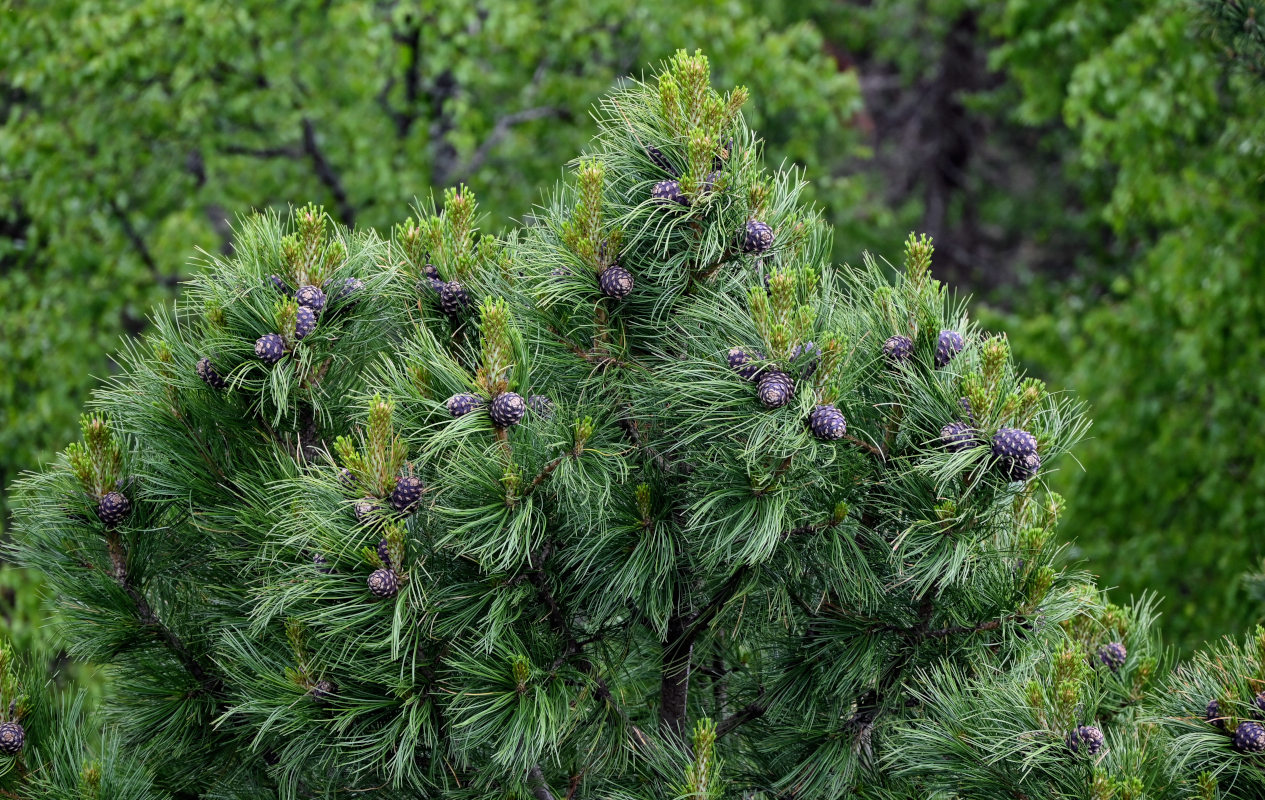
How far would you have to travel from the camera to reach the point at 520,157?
6.99 m

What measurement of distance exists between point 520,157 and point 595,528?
5.55 metres

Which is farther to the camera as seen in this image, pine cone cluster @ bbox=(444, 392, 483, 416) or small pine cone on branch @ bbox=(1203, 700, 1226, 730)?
small pine cone on branch @ bbox=(1203, 700, 1226, 730)

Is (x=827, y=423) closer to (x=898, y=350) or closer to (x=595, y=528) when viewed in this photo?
(x=898, y=350)

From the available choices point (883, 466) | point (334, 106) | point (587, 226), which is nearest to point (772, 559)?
point (883, 466)

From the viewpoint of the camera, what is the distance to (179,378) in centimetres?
193

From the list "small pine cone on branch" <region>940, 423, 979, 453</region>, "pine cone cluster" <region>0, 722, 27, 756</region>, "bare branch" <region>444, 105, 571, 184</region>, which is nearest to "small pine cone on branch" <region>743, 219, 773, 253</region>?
"small pine cone on branch" <region>940, 423, 979, 453</region>

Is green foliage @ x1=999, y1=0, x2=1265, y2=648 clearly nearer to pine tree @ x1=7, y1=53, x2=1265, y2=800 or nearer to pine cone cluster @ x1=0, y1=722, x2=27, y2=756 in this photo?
pine tree @ x1=7, y1=53, x2=1265, y2=800

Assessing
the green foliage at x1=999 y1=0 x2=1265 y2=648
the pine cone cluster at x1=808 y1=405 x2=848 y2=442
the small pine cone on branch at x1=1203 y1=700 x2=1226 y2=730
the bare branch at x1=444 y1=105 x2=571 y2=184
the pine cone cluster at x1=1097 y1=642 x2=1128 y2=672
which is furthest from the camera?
the bare branch at x1=444 y1=105 x2=571 y2=184

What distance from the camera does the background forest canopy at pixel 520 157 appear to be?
5.58 m

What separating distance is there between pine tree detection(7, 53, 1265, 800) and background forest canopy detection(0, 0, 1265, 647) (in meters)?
3.42

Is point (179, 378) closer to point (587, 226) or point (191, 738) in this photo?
point (191, 738)

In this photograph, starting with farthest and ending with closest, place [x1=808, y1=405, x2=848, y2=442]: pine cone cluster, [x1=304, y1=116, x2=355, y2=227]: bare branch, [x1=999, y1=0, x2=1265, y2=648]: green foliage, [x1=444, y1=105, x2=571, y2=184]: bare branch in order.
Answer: [x1=444, y1=105, x2=571, y2=184]: bare branch, [x1=304, y1=116, x2=355, y2=227]: bare branch, [x1=999, y1=0, x2=1265, y2=648]: green foliage, [x1=808, y1=405, x2=848, y2=442]: pine cone cluster

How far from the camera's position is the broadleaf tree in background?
18.3ft

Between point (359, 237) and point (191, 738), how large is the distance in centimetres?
95
